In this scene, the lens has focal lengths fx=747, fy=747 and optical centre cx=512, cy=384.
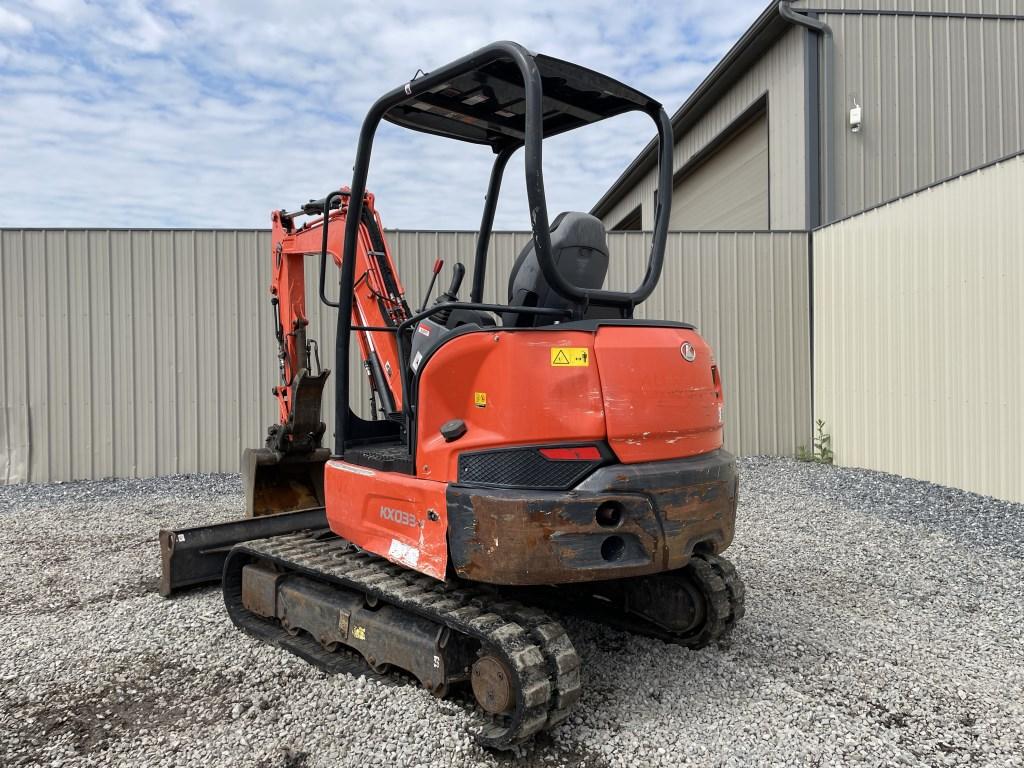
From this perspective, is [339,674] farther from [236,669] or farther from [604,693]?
[604,693]

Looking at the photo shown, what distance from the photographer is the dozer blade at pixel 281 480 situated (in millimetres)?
5621

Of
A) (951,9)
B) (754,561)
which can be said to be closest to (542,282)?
(754,561)

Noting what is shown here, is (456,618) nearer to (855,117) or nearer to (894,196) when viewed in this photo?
(894,196)

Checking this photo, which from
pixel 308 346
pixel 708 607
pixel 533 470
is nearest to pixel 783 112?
pixel 308 346

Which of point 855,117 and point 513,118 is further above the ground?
point 855,117

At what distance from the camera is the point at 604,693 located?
354 cm

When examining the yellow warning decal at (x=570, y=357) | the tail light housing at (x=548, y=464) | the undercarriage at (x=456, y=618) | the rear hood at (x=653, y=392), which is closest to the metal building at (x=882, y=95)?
the undercarriage at (x=456, y=618)

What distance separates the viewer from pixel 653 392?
320cm

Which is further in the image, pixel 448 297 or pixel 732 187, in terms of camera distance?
pixel 732 187

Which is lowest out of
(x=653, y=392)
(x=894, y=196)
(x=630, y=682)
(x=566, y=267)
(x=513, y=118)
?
(x=630, y=682)

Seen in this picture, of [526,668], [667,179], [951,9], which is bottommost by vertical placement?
[526,668]

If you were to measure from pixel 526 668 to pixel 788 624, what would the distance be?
2.20m

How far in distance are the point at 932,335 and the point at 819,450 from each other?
8.52ft

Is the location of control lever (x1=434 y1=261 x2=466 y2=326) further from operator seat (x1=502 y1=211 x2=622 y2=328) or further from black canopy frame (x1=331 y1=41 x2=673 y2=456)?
operator seat (x1=502 y1=211 x2=622 y2=328)
